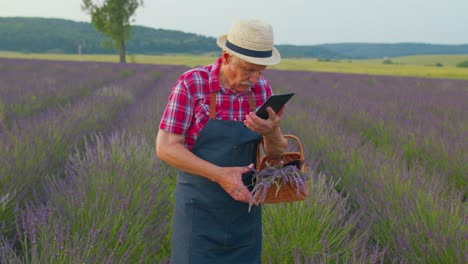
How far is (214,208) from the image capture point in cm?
180

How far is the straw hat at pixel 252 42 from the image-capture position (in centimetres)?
161

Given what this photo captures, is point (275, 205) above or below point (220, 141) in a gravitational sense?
below

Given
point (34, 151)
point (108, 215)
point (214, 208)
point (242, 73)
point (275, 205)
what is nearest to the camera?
point (242, 73)

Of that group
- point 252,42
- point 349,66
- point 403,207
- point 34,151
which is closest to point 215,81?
point 252,42

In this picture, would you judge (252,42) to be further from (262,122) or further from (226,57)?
(262,122)

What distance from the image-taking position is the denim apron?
1730 mm

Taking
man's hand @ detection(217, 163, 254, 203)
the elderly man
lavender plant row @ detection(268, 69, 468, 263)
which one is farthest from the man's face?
lavender plant row @ detection(268, 69, 468, 263)

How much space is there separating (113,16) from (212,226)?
4071 centimetres

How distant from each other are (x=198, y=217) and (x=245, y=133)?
386 millimetres

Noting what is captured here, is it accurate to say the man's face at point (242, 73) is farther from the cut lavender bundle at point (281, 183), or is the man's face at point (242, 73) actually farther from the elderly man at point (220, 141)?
the cut lavender bundle at point (281, 183)

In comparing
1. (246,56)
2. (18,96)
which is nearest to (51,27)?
(18,96)

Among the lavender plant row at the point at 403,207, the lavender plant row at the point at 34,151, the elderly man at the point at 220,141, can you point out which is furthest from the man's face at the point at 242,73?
the lavender plant row at the point at 34,151

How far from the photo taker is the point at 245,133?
1755mm

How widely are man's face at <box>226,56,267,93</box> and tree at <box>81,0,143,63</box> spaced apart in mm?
39857
